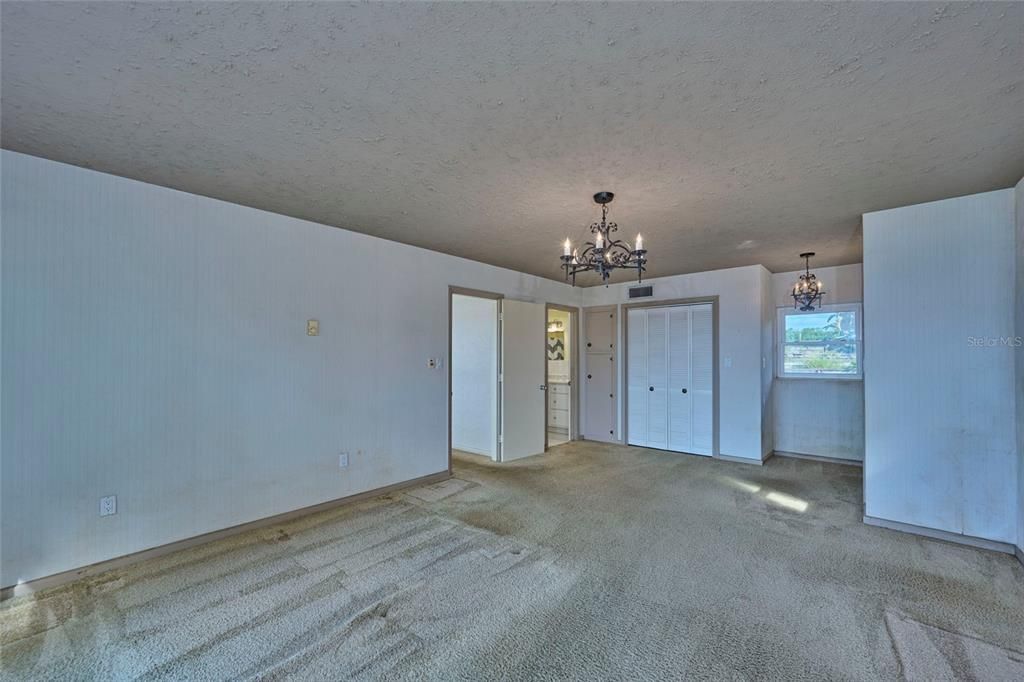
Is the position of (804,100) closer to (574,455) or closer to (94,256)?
(94,256)

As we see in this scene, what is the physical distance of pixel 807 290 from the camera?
529cm

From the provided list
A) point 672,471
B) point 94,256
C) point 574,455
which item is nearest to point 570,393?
point 574,455

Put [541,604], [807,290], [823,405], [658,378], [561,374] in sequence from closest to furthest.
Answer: [541,604]
[807,290]
[823,405]
[658,378]
[561,374]

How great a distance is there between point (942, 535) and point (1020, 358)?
4.53ft

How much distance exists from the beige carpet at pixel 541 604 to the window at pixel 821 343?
2563 millimetres

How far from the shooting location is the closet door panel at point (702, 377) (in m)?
5.86

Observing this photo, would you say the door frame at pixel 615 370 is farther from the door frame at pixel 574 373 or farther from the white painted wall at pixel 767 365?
the white painted wall at pixel 767 365

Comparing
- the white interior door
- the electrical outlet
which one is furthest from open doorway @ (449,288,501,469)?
the electrical outlet

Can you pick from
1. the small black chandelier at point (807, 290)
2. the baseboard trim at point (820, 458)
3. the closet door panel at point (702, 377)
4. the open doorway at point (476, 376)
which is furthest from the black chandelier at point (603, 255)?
the baseboard trim at point (820, 458)

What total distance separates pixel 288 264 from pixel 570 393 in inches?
179

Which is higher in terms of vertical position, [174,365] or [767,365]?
[174,365]

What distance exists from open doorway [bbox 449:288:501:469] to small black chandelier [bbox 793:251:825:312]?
144 inches

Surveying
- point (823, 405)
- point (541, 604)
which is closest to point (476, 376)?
point (541, 604)

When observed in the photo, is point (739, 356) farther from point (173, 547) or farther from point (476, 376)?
point (173, 547)
